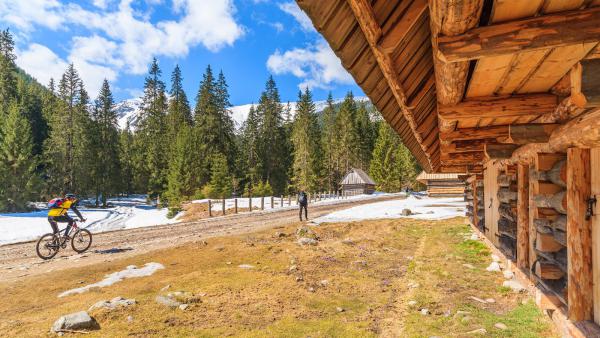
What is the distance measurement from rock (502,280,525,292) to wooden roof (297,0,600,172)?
4392 mm

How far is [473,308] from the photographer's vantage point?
5.79m

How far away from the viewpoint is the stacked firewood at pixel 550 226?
4910 mm

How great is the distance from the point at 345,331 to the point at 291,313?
3.76ft

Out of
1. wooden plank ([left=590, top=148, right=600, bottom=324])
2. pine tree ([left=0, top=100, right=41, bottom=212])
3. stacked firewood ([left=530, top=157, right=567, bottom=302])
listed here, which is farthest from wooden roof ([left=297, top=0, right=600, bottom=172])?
pine tree ([left=0, top=100, right=41, bottom=212])

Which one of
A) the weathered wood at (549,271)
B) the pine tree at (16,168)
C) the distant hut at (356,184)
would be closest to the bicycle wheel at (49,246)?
the weathered wood at (549,271)

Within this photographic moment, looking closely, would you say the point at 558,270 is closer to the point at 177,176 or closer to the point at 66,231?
the point at 66,231

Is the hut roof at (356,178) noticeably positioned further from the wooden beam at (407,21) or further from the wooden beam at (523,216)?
the wooden beam at (407,21)

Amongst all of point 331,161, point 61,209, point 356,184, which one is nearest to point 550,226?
point 61,209

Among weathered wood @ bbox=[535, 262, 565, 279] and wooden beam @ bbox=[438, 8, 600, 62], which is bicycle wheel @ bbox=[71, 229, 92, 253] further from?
wooden beam @ bbox=[438, 8, 600, 62]

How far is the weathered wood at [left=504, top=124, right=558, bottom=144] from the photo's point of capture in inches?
165

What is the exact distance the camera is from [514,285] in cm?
681

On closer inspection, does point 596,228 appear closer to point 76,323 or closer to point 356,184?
point 76,323

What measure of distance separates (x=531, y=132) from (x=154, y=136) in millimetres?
62332

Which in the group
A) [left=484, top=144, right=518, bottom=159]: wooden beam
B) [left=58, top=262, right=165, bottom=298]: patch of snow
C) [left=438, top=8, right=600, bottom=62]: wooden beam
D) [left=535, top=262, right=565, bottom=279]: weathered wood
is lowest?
[left=58, top=262, right=165, bottom=298]: patch of snow
